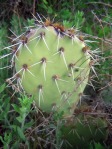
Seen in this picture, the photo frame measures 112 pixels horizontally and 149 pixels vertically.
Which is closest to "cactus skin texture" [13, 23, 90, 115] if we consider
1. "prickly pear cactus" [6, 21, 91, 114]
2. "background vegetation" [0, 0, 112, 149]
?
"prickly pear cactus" [6, 21, 91, 114]

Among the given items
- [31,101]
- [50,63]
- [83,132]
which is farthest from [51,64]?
[83,132]

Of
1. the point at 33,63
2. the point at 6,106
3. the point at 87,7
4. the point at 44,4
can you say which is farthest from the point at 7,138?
the point at 87,7

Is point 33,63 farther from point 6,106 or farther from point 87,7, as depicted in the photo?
point 87,7

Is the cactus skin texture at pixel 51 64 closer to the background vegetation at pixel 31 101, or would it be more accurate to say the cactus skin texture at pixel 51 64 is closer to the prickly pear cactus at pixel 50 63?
the prickly pear cactus at pixel 50 63

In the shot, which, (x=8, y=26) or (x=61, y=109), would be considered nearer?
→ (x=61, y=109)

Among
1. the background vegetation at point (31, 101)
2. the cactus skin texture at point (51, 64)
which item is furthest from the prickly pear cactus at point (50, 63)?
the background vegetation at point (31, 101)

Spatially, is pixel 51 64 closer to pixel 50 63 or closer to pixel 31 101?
pixel 50 63

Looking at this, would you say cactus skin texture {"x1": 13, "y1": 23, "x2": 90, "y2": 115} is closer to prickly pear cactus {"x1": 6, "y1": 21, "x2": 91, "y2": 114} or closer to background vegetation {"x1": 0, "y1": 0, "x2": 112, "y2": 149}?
prickly pear cactus {"x1": 6, "y1": 21, "x2": 91, "y2": 114}

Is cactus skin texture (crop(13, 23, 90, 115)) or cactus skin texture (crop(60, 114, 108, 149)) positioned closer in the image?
cactus skin texture (crop(13, 23, 90, 115))
